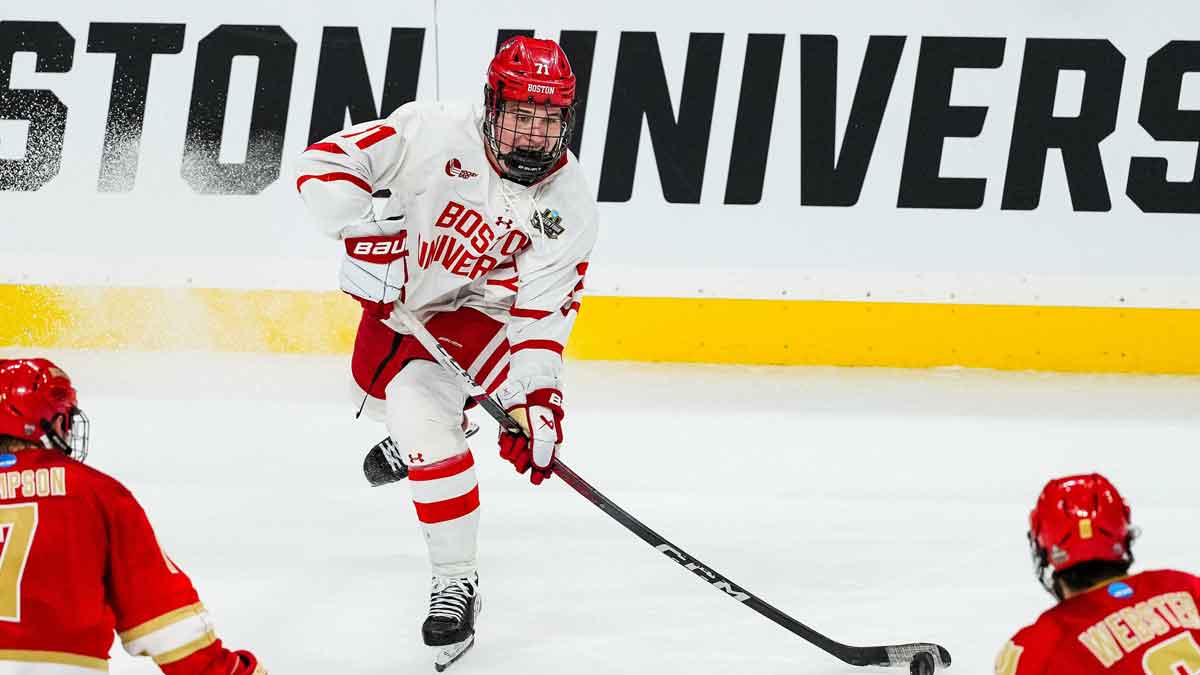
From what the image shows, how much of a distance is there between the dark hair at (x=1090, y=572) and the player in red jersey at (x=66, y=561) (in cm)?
102

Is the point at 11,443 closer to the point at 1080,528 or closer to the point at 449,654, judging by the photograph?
the point at 449,654

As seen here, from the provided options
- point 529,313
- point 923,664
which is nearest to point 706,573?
point 923,664

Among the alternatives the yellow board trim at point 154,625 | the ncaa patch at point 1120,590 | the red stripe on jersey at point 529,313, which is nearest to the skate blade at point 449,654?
the red stripe on jersey at point 529,313

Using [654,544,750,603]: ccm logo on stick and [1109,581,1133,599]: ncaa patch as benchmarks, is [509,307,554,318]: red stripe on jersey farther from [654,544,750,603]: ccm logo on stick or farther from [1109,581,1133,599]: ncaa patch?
[1109,581,1133,599]: ncaa patch

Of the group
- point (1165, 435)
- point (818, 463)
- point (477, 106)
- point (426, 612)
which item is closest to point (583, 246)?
point (477, 106)

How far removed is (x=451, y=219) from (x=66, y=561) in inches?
51.4

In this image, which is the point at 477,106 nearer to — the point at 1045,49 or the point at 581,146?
the point at 581,146

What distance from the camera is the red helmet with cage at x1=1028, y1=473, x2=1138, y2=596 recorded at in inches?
60.4

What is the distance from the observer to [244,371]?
4.99 meters

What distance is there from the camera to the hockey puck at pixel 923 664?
2.46 meters

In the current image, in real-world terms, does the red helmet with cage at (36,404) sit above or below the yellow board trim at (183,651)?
above

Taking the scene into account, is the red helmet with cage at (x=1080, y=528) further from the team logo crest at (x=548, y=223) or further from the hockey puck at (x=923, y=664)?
the team logo crest at (x=548, y=223)

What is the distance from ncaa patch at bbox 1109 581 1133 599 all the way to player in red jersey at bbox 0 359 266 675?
3.47ft

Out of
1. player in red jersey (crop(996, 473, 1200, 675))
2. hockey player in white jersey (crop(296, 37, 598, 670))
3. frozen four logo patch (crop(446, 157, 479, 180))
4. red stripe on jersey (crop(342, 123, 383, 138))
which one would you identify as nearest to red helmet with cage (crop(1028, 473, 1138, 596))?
player in red jersey (crop(996, 473, 1200, 675))
